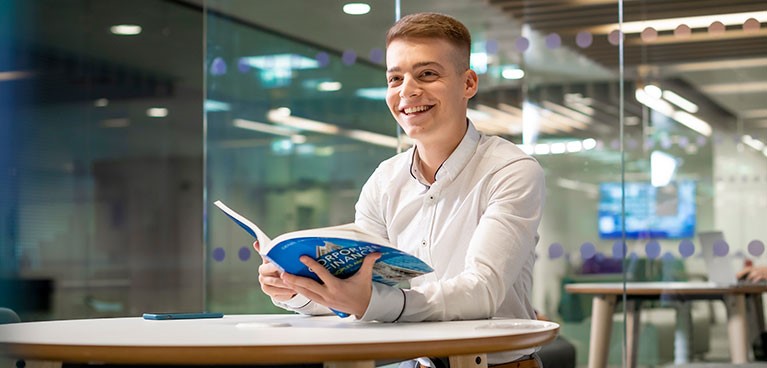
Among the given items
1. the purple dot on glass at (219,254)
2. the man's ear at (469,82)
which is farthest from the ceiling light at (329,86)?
the man's ear at (469,82)

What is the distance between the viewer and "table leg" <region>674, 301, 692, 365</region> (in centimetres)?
436

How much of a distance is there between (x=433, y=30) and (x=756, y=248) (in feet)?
9.07

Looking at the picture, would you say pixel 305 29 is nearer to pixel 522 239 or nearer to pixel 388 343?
pixel 522 239

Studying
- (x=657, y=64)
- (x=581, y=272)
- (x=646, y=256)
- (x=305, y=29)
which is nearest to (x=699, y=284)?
(x=646, y=256)

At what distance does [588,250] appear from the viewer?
4.69 m

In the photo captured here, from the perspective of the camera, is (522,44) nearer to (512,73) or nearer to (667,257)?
(512,73)

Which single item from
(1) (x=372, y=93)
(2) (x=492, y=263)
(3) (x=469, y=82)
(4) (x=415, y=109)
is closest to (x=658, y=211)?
(1) (x=372, y=93)

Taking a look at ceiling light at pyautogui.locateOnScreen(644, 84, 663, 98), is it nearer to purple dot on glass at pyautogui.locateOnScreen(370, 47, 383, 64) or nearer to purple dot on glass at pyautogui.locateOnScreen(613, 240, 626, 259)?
purple dot on glass at pyautogui.locateOnScreen(613, 240, 626, 259)

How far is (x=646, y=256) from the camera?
4.41m

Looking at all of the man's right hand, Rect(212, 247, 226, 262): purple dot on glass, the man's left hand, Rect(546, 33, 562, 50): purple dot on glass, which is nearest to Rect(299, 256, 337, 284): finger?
the man's left hand

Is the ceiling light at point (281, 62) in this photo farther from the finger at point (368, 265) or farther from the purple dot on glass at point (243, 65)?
the finger at point (368, 265)

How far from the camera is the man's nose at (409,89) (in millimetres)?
1908

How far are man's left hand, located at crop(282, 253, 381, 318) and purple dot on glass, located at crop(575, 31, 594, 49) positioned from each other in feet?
10.9

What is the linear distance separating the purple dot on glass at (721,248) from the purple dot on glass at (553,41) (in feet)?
4.01
